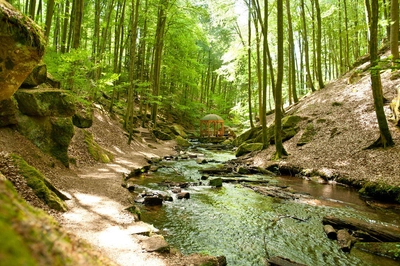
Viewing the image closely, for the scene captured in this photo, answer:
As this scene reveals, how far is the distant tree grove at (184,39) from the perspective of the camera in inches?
463

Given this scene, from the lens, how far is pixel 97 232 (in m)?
4.35

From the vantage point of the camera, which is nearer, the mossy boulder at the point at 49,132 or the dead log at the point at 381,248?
the dead log at the point at 381,248

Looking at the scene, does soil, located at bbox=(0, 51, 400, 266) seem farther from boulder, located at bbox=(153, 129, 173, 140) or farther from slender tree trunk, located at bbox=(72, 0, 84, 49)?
boulder, located at bbox=(153, 129, 173, 140)

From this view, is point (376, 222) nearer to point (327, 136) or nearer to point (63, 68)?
point (327, 136)

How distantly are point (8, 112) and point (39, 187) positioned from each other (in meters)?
3.31

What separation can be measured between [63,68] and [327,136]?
11.7m

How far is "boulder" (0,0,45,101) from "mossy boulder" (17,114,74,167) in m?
2.91

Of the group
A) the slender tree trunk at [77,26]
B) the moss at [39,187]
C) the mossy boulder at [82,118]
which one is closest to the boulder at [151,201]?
A: the moss at [39,187]

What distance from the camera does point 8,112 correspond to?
6.98m

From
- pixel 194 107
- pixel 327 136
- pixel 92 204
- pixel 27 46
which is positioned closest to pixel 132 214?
pixel 92 204

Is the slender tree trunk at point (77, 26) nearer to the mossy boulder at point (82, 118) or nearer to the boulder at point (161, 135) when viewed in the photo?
the mossy boulder at point (82, 118)

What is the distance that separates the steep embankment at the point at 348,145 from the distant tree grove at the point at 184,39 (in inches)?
95.6

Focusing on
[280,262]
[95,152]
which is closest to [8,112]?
[95,152]

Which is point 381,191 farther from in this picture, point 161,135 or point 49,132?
point 161,135
